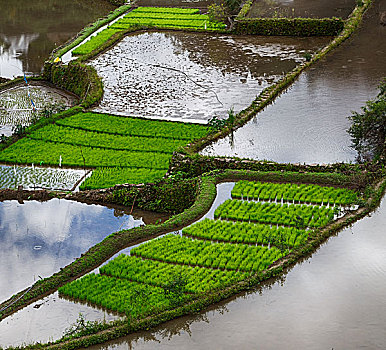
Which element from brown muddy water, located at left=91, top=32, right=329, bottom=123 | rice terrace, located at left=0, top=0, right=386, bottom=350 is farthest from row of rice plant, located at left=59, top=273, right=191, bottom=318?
brown muddy water, located at left=91, top=32, right=329, bottom=123

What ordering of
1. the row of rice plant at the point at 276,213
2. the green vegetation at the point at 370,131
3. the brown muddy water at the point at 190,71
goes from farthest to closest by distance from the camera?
the brown muddy water at the point at 190,71 → the green vegetation at the point at 370,131 → the row of rice plant at the point at 276,213

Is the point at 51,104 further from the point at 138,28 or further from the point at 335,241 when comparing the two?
the point at 335,241

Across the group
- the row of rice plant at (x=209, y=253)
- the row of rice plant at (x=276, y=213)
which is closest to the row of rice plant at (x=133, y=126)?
the row of rice plant at (x=276, y=213)

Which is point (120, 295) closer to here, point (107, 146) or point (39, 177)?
point (39, 177)

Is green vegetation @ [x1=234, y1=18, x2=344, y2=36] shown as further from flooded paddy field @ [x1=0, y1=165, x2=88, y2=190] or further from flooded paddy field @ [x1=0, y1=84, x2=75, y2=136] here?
flooded paddy field @ [x1=0, y1=165, x2=88, y2=190]

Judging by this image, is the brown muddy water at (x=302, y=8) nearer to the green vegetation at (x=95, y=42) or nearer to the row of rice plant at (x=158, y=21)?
the row of rice plant at (x=158, y=21)
